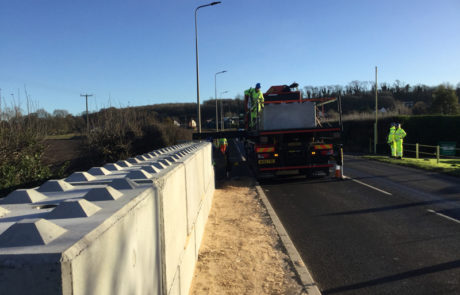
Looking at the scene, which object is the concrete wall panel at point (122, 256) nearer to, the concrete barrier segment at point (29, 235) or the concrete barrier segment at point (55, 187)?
the concrete barrier segment at point (29, 235)

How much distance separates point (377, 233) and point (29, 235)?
250 inches

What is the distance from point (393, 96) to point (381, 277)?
8699 cm

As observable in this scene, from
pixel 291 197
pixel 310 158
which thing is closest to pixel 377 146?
pixel 310 158

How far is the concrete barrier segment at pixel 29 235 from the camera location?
1488 mm

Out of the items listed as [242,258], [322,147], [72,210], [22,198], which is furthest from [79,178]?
[322,147]

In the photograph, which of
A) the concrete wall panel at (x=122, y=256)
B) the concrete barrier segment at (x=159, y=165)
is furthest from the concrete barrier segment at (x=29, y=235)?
the concrete barrier segment at (x=159, y=165)

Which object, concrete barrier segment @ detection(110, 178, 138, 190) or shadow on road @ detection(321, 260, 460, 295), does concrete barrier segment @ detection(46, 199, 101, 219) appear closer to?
concrete barrier segment @ detection(110, 178, 138, 190)

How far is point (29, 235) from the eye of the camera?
1519mm

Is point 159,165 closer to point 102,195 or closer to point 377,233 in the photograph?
point 102,195

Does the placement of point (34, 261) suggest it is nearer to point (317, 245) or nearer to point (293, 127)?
point (317, 245)

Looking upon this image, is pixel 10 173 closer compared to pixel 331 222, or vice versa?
pixel 10 173

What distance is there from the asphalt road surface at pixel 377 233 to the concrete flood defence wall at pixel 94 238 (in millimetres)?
2481

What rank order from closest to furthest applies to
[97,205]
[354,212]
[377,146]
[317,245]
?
[97,205] → [317,245] → [354,212] → [377,146]

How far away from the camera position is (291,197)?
1059cm
